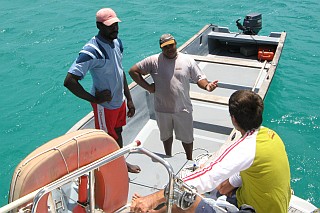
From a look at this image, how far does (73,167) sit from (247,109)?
137 cm

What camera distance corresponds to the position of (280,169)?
8.68 feet

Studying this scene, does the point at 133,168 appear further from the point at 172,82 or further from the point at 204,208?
the point at 204,208

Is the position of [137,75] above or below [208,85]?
above

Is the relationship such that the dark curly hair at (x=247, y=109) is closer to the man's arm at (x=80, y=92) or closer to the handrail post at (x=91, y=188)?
the handrail post at (x=91, y=188)

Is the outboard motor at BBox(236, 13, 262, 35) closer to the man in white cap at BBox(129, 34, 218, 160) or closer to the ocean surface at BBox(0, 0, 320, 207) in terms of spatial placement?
the ocean surface at BBox(0, 0, 320, 207)

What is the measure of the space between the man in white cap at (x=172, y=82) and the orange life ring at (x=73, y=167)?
1484 mm

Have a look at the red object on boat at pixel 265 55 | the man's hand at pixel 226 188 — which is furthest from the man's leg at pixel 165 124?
the red object on boat at pixel 265 55

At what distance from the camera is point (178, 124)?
4957mm

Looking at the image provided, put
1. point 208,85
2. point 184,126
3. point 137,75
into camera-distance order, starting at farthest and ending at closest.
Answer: point 184,126, point 137,75, point 208,85

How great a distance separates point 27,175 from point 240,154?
4.70ft

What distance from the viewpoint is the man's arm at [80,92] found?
158 inches

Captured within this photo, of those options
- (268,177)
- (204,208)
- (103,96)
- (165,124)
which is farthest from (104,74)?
(268,177)

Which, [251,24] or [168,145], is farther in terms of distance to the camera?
[251,24]

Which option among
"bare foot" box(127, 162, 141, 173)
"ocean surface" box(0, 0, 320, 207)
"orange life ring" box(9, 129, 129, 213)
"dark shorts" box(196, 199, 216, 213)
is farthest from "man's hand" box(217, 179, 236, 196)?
"ocean surface" box(0, 0, 320, 207)
